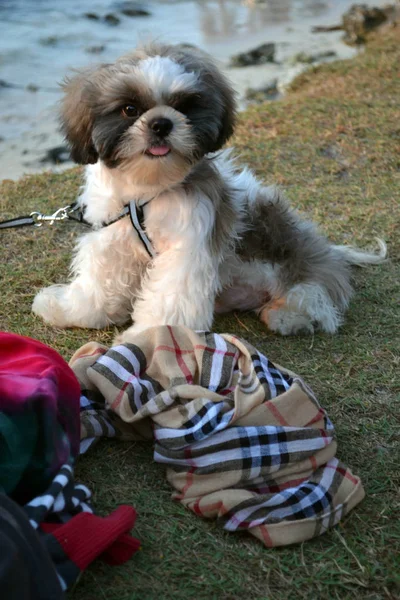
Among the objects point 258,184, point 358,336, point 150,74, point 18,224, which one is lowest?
point 358,336

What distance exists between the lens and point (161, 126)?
256 cm

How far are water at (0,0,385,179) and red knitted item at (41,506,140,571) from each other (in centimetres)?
377

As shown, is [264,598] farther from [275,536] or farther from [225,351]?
[225,351]

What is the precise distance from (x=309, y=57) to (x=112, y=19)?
3.04 meters

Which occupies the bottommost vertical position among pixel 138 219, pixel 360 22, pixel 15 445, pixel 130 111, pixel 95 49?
pixel 95 49

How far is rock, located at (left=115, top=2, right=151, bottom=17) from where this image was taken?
977 cm

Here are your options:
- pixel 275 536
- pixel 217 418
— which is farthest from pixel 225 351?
pixel 275 536

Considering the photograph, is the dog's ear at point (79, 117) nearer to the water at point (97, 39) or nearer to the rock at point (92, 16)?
the water at point (97, 39)

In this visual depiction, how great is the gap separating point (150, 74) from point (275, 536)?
5.32 feet

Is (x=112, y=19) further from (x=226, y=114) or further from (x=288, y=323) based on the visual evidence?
(x=288, y=323)

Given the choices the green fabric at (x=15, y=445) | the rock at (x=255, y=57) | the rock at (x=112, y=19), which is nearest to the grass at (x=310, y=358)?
the green fabric at (x=15, y=445)

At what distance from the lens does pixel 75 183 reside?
4.59 metres

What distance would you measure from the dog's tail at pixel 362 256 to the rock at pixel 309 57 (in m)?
4.39

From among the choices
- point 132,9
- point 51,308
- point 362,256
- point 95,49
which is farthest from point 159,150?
point 132,9
